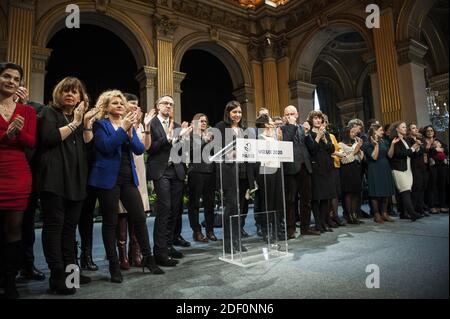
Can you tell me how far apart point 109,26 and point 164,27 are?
1411mm

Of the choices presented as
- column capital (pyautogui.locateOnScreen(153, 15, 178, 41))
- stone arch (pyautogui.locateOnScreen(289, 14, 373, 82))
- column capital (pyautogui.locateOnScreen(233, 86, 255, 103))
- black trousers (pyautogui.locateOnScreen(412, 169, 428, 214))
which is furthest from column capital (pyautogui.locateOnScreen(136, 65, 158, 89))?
black trousers (pyautogui.locateOnScreen(412, 169, 428, 214))

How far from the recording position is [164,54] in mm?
8203

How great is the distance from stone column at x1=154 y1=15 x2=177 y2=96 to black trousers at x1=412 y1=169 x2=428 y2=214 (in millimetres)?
6022

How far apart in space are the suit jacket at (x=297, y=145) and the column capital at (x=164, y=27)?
20.0ft

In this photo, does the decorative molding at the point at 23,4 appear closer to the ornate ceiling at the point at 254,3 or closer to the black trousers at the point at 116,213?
the ornate ceiling at the point at 254,3

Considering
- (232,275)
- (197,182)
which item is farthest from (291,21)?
(232,275)

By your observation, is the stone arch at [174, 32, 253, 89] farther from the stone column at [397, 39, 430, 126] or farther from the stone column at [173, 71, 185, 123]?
the stone column at [397, 39, 430, 126]

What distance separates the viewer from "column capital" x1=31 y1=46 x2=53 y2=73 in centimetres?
661

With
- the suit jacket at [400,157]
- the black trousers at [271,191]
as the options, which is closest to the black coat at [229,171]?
the black trousers at [271,191]

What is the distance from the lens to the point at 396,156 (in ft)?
13.0

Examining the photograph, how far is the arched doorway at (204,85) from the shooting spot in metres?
10.3
